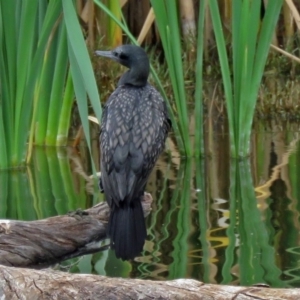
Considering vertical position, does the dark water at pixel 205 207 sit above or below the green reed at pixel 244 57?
below

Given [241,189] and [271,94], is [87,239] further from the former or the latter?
[271,94]

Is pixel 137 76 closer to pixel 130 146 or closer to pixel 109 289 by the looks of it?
→ pixel 130 146

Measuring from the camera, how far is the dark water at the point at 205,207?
181 inches

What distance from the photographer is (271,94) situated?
26.6 ft

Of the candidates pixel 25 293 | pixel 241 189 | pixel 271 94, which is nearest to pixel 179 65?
pixel 241 189

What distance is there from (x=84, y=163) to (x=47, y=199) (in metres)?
0.89

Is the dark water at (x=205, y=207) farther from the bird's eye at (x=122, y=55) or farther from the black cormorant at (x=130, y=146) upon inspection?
the bird's eye at (x=122, y=55)

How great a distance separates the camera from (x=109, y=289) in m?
3.02

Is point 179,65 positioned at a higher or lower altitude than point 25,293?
higher

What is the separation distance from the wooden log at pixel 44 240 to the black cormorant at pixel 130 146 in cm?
19

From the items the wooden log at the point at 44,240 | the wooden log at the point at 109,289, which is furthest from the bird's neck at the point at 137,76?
the wooden log at the point at 109,289

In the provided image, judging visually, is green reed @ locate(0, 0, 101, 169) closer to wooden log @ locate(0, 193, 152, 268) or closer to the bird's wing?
the bird's wing

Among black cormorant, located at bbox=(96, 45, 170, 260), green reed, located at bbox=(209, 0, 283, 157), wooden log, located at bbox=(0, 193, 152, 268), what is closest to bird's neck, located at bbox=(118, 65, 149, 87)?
black cormorant, located at bbox=(96, 45, 170, 260)

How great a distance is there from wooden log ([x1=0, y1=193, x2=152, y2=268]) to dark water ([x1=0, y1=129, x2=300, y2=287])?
509 mm
